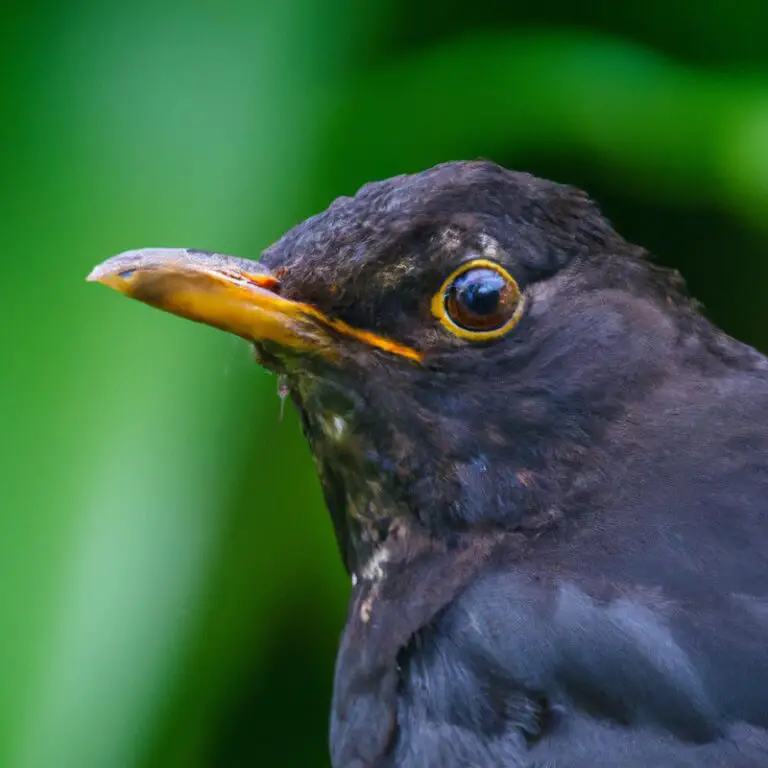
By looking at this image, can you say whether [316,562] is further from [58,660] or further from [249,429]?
[58,660]

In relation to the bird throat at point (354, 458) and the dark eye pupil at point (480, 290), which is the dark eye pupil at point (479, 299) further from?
the bird throat at point (354, 458)

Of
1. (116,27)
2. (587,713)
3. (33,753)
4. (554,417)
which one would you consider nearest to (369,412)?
(554,417)

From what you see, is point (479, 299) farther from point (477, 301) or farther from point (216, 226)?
point (216, 226)

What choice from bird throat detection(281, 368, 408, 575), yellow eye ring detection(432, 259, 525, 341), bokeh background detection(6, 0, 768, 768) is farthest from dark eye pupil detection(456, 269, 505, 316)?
bokeh background detection(6, 0, 768, 768)

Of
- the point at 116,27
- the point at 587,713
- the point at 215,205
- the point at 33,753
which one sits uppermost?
the point at 116,27

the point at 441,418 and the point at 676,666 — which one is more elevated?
the point at 441,418

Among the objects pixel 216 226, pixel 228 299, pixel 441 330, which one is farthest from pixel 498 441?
pixel 216 226

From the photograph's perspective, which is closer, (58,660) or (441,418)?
(441,418)

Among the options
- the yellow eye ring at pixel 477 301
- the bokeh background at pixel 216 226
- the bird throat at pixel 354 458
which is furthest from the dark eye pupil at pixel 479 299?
the bokeh background at pixel 216 226
